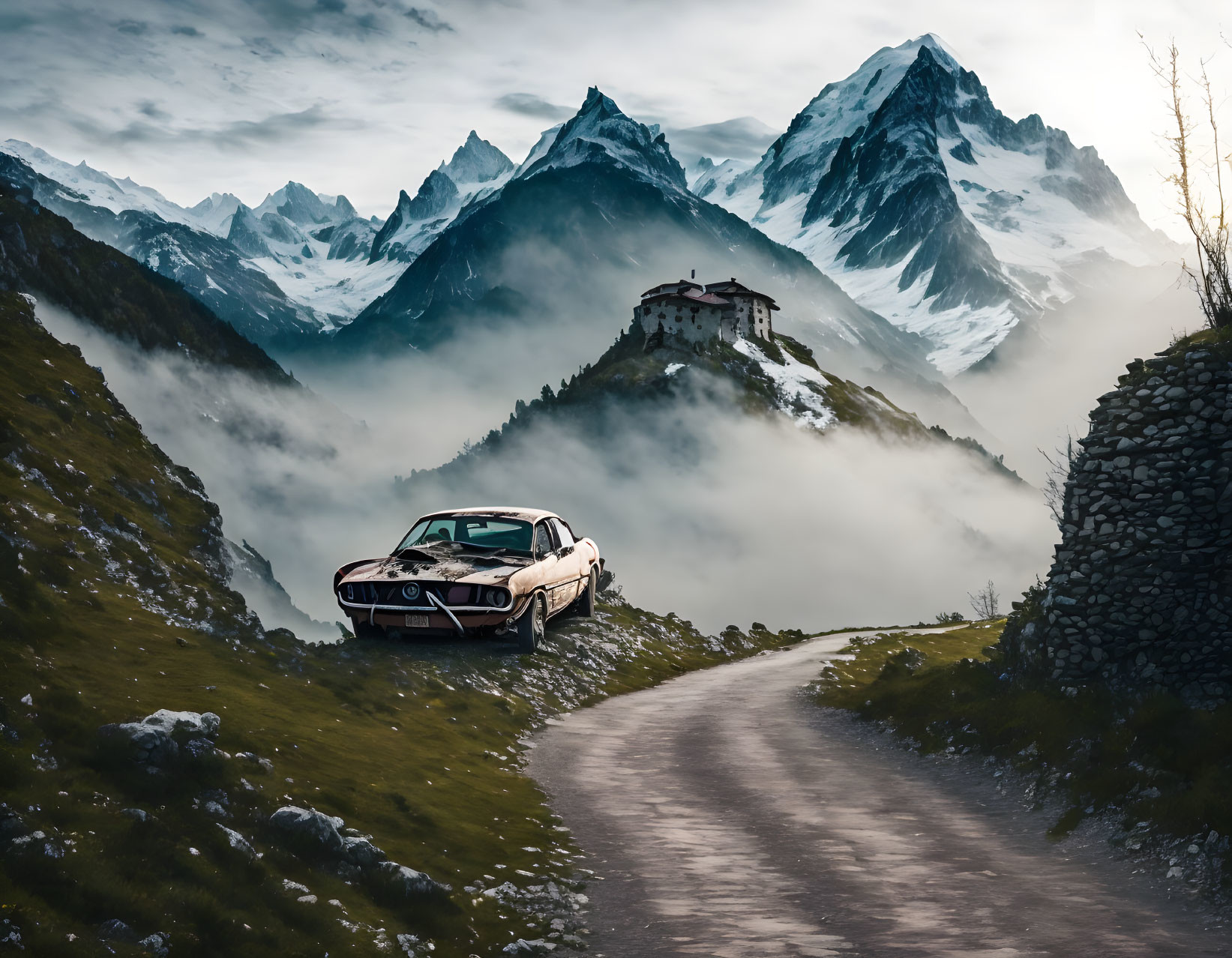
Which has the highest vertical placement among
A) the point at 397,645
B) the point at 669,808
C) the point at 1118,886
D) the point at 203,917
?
the point at 397,645

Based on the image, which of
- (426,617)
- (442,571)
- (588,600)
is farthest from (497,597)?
(588,600)

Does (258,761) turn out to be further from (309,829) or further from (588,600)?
(588,600)

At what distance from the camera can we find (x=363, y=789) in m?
12.2

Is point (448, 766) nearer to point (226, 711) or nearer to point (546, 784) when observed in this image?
point (546, 784)

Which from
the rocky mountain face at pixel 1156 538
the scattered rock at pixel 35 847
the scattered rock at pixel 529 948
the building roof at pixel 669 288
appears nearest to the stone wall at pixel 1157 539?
the rocky mountain face at pixel 1156 538

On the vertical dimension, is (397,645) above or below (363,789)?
above

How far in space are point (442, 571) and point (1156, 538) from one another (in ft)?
44.3

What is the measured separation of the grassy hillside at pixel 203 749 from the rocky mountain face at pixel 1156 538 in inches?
376

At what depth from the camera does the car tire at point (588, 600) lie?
95.2ft

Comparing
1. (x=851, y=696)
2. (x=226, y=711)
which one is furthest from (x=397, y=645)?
(x=851, y=696)

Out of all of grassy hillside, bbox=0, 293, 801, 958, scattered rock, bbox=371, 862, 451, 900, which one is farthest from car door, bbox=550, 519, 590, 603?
scattered rock, bbox=371, 862, 451, 900

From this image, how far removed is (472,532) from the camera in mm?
24188

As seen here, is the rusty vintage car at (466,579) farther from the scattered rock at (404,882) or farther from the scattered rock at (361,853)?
the scattered rock at (404,882)

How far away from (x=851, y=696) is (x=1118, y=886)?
14778 millimetres
